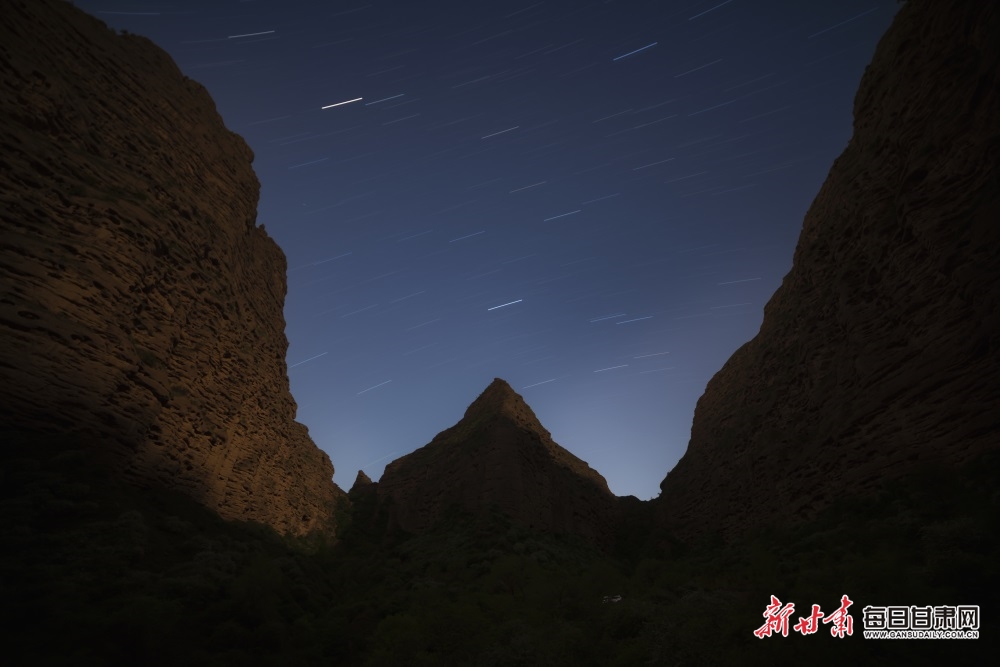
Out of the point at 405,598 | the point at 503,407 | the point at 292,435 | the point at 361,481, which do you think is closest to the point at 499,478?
the point at 503,407

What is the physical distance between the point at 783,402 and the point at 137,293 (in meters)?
29.3

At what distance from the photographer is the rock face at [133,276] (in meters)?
11.9

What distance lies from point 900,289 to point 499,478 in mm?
23790

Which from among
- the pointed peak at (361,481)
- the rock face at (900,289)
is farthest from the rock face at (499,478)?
the rock face at (900,289)

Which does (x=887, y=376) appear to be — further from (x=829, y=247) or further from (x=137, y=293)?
(x=137, y=293)

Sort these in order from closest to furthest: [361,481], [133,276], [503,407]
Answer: [133,276]
[503,407]
[361,481]

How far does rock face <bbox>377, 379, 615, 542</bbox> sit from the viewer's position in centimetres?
3045

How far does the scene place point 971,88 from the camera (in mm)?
13250

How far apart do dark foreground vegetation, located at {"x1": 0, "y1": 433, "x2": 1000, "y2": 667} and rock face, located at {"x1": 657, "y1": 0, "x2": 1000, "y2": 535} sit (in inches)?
78.6

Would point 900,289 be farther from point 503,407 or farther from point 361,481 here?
point 361,481

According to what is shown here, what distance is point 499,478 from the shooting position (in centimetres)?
3033

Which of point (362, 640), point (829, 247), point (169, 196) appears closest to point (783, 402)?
point (829, 247)

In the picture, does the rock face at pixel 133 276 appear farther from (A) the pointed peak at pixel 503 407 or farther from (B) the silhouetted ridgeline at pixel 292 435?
(A) the pointed peak at pixel 503 407

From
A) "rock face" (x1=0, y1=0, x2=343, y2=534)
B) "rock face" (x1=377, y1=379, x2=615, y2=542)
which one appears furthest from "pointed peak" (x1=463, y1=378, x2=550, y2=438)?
"rock face" (x1=0, y1=0, x2=343, y2=534)
